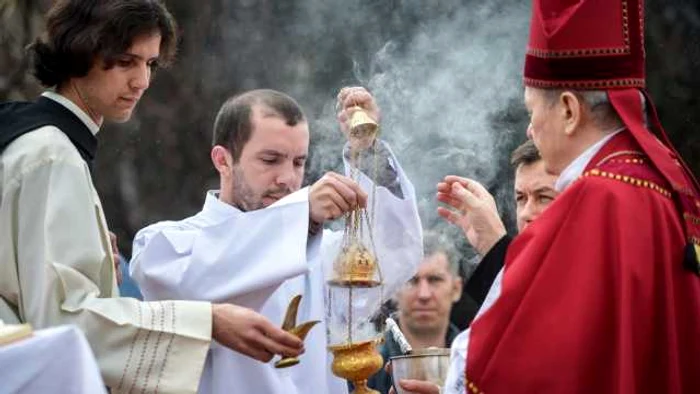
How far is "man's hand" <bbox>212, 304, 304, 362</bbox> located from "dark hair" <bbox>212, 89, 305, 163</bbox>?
122 centimetres

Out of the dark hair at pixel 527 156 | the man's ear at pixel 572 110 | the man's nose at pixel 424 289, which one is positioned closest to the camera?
the man's ear at pixel 572 110

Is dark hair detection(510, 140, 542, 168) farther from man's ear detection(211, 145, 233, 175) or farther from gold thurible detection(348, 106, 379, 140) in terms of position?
man's ear detection(211, 145, 233, 175)

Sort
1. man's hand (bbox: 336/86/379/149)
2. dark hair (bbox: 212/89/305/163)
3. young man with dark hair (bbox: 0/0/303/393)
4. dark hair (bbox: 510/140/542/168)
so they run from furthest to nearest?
dark hair (bbox: 212/89/305/163) < dark hair (bbox: 510/140/542/168) < man's hand (bbox: 336/86/379/149) < young man with dark hair (bbox: 0/0/303/393)

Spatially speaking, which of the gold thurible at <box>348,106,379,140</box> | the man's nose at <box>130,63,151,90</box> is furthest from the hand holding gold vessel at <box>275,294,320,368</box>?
the man's nose at <box>130,63,151,90</box>

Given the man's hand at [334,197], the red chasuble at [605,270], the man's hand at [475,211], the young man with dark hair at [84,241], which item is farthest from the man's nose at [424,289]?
the red chasuble at [605,270]

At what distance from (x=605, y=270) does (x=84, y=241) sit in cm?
150

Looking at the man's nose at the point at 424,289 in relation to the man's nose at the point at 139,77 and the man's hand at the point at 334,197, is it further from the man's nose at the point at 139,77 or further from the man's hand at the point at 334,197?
the man's nose at the point at 139,77

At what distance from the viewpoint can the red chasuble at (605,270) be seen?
10.4 ft

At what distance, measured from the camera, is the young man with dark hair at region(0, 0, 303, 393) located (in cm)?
381

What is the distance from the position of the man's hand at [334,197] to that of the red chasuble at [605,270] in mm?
911

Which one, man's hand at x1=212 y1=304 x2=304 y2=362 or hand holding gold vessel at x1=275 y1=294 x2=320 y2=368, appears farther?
hand holding gold vessel at x1=275 y1=294 x2=320 y2=368

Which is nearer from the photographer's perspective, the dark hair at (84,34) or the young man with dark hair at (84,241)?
the young man with dark hair at (84,241)

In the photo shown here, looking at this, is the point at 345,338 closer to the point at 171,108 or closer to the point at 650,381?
the point at 650,381

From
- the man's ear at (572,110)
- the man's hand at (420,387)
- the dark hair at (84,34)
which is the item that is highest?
the dark hair at (84,34)
